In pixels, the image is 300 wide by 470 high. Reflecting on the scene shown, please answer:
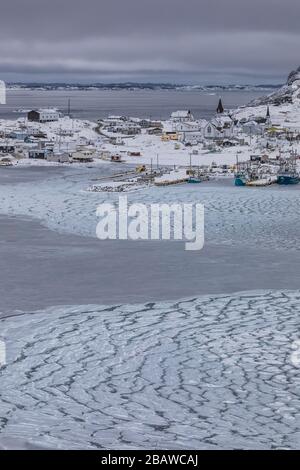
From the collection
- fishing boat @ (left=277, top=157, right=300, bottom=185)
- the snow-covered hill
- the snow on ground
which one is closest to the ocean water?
the snow-covered hill

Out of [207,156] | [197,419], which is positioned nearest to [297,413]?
[197,419]

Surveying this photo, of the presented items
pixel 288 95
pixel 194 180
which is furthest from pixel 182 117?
pixel 194 180

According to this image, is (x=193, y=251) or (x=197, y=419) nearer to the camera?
(x=197, y=419)

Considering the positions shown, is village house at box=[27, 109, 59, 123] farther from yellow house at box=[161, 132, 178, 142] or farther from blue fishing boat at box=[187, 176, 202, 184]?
blue fishing boat at box=[187, 176, 202, 184]

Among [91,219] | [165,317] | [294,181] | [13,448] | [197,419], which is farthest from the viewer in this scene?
[294,181]

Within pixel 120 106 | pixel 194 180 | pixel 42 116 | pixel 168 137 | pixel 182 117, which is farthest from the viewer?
pixel 120 106

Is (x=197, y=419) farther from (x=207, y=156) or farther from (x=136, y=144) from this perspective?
(x=136, y=144)

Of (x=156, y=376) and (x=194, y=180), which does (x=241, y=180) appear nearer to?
(x=194, y=180)

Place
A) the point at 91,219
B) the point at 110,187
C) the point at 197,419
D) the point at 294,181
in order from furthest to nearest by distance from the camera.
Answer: the point at 294,181
the point at 110,187
the point at 91,219
the point at 197,419
